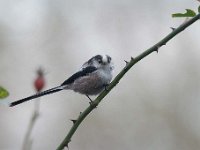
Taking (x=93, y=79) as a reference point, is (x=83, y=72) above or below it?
above

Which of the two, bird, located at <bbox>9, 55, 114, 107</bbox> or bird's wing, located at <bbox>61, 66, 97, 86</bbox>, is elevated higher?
bird's wing, located at <bbox>61, 66, 97, 86</bbox>

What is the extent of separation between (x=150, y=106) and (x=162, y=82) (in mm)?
1243

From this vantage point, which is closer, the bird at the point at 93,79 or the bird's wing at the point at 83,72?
A: the bird at the point at 93,79

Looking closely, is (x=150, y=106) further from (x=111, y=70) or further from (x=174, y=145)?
(x=111, y=70)

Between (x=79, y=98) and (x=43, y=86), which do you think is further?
Answer: (x=79, y=98)

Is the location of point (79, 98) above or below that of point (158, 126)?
above

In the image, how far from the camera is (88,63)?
17.5 feet

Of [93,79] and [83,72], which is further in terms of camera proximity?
[83,72]

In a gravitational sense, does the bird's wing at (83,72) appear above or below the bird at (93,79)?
above

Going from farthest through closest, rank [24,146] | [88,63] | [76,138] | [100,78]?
[76,138] < [88,63] < [100,78] < [24,146]

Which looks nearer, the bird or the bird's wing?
the bird

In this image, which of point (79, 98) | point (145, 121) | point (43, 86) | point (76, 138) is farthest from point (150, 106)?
point (43, 86)

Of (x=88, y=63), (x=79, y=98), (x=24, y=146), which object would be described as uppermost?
(x=79, y=98)

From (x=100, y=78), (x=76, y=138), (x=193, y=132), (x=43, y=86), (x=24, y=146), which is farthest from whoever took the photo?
(x=193, y=132)
